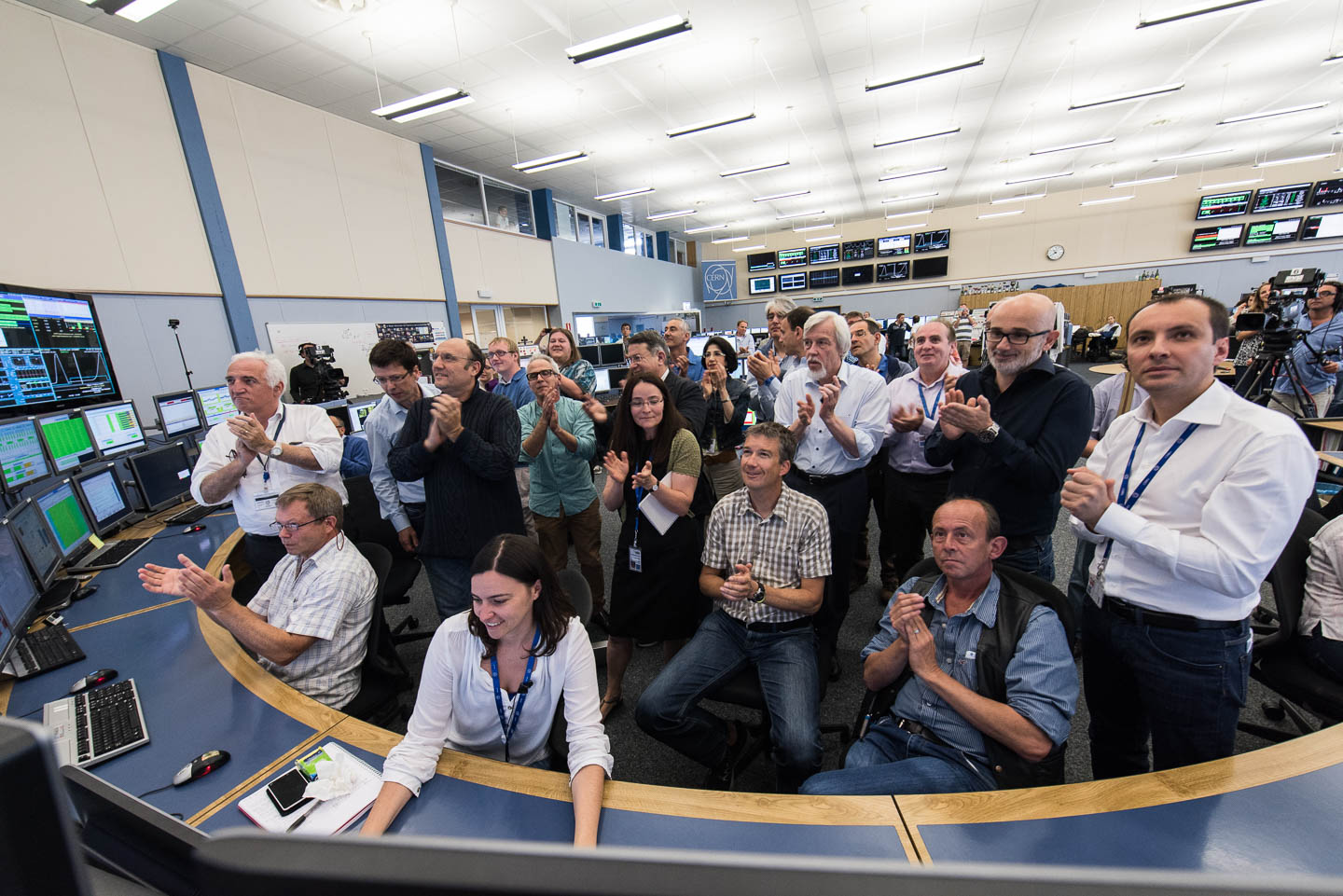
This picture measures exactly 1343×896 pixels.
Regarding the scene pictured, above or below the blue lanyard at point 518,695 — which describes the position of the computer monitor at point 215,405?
above

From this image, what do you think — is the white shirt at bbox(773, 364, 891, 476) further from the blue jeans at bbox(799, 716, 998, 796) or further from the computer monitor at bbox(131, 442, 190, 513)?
the computer monitor at bbox(131, 442, 190, 513)

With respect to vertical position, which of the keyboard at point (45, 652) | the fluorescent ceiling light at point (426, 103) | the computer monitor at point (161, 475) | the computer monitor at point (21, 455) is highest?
the fluorescent ceiling light at point (426, 103)

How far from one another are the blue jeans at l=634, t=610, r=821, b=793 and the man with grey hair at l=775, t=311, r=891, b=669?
624 mm

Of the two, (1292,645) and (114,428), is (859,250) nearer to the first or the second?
(1292,645)

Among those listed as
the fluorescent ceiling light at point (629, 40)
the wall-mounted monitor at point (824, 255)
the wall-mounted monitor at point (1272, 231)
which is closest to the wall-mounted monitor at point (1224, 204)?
the wall-mounted monitor at point (1272, 231)

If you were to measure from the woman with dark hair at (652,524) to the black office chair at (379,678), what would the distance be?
0.80 metres

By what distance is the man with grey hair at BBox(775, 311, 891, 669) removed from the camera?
231 cm

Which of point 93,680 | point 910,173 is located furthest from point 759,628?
point 910,173

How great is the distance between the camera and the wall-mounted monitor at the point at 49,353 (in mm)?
2652

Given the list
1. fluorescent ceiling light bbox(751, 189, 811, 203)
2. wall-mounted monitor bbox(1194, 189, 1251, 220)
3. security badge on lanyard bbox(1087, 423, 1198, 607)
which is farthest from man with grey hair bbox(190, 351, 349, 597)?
wall-mounted monitor bbox(1194, 189, 1251, 220)

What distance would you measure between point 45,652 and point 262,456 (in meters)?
0.84

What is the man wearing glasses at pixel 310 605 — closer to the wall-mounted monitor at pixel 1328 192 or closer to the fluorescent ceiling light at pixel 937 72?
the fluorescent ceiling light at pixel 937 72

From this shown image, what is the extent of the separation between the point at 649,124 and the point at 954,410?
685 centimetres

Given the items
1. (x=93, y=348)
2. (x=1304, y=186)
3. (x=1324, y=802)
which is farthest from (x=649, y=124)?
(x=1304, y=186)
